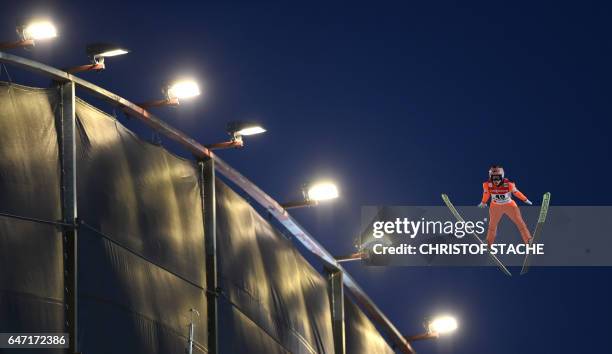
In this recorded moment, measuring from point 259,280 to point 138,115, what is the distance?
17.1 feet

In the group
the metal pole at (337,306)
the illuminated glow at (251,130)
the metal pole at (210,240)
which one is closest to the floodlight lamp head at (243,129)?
the illuminated glow at (251,130)

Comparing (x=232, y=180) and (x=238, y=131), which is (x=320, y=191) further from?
(x=238, y=131)

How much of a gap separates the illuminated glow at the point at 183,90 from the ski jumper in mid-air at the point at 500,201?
1011 cm

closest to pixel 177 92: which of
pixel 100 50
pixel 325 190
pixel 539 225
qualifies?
pixel 100 50

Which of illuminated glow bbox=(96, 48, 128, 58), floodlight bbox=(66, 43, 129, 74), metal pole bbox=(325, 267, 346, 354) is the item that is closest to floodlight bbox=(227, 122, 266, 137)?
floodlight bbox=(66, 43, 129, 74)

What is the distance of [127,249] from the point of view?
21703mm

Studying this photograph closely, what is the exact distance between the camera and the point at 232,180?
27969mm

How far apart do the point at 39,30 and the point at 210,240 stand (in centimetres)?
650

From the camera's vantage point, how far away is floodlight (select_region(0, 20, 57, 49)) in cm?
2031

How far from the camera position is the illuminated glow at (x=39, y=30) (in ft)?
66.5

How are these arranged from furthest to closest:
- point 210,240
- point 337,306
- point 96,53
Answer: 1. point 337,306
2. point 210,240
3. point 96,53

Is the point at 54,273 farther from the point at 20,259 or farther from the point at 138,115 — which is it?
the point at 138,115

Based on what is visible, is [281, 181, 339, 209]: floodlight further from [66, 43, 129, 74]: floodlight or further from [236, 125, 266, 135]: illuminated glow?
[66, 43, 129, 74]: floodlight

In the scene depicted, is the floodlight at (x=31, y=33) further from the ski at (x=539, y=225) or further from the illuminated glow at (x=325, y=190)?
the ski at (x=539, y=225)
